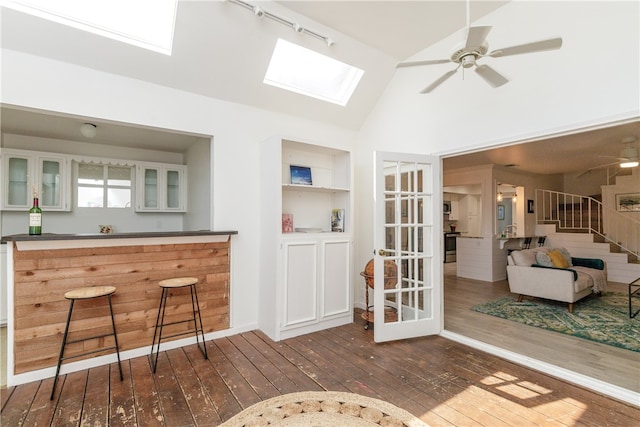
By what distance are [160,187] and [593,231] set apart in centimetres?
916

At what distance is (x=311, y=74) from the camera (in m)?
3.64

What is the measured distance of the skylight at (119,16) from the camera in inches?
89.9

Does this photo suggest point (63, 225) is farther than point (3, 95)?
Yes

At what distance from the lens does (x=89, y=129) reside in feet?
12.0

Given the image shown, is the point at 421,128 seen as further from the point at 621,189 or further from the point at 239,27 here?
the point at 621,189

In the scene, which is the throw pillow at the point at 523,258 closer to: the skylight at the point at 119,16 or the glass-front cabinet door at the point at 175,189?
the skylight at the point at 119,16

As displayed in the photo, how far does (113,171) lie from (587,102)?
19.7ft

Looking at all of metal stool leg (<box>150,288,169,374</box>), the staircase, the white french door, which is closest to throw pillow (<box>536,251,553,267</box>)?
the white french door

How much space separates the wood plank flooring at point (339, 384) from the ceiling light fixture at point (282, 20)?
316 cm

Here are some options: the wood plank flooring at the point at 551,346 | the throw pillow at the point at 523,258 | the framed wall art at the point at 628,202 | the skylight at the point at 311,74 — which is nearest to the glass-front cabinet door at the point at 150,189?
the skylight at the point at 311,74

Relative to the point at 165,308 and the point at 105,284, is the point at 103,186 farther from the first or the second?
the point at 165,308

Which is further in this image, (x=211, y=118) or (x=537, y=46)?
(x=211, y=118)

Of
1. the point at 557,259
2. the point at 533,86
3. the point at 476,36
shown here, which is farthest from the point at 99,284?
the point at 557,259

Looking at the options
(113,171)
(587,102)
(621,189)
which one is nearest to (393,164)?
(587,102)
